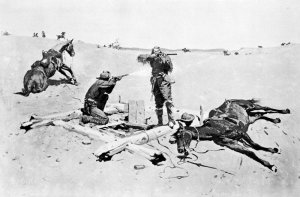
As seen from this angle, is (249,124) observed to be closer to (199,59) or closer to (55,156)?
(199,59)

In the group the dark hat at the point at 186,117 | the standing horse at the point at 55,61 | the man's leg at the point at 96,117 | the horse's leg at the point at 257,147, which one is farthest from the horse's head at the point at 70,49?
the horse's leg at the point at 257,147

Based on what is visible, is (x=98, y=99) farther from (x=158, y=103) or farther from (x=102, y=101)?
(x=158, y=103)

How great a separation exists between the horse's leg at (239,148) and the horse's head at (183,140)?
69 cm

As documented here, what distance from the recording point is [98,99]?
34.2 feet

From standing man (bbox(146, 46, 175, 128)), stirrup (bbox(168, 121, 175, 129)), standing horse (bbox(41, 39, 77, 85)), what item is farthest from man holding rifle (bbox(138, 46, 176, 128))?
standing horse (bbox(41, 39, 77, 85))

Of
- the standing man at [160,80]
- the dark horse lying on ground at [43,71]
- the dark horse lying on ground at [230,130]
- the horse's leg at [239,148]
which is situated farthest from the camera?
the dark horse lying on ground at [43,71]

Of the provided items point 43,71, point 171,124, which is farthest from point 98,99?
point 43,71

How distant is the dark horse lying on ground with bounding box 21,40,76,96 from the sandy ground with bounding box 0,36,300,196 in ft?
0.62

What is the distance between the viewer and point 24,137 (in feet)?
33.5

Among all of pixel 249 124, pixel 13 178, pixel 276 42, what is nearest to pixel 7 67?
pixel 13 178

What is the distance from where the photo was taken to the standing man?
416 inches

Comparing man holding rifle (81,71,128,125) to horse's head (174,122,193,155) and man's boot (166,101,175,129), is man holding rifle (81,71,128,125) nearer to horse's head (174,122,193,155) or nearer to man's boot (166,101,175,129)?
man's boot (166,101,175,129)

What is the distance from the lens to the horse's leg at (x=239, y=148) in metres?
9.93

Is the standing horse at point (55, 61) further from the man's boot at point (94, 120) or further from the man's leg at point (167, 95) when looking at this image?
the man's leg at point (167, 95)
